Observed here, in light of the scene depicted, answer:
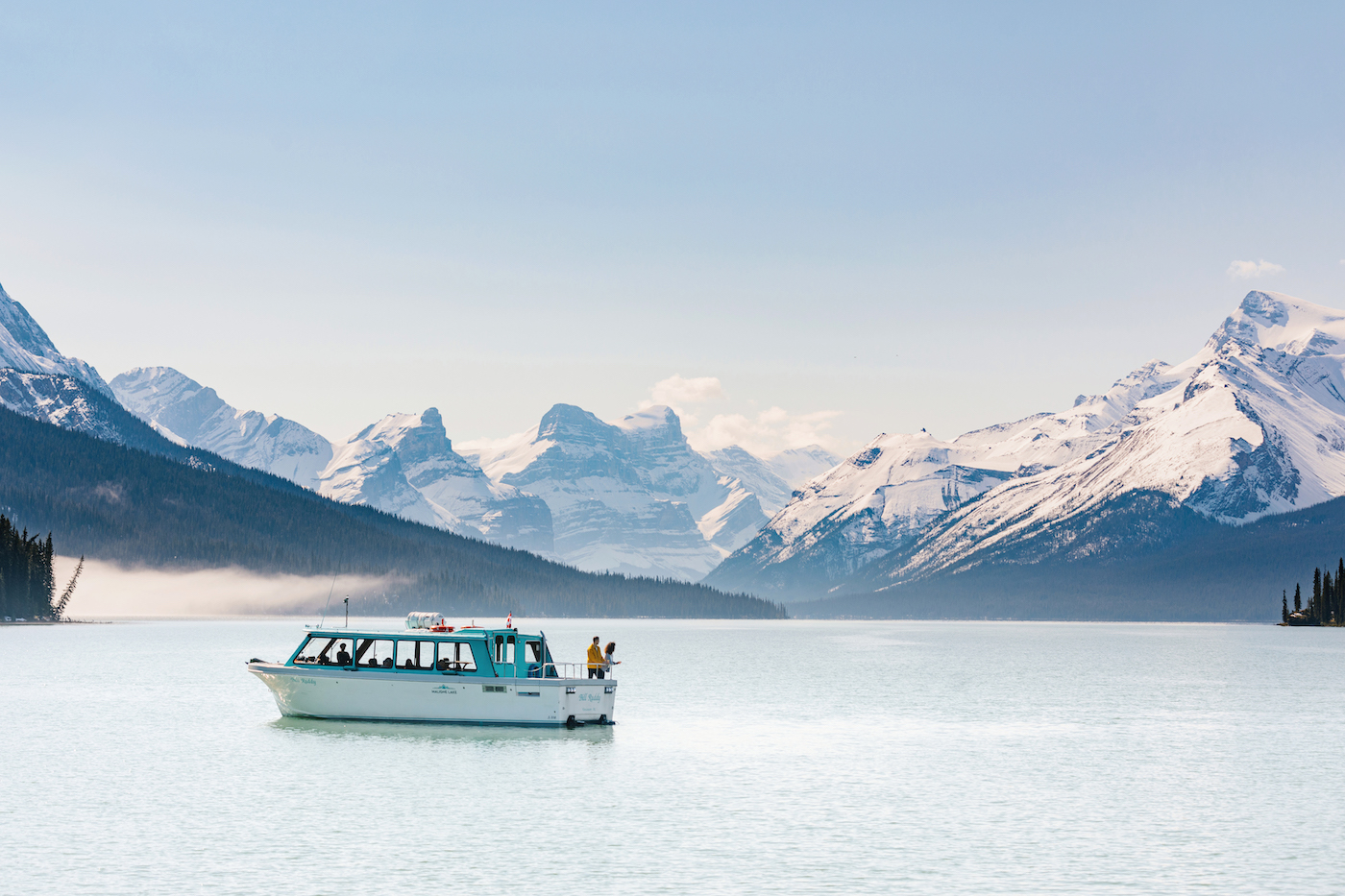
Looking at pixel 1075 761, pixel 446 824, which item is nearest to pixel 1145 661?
pixel 1075 761

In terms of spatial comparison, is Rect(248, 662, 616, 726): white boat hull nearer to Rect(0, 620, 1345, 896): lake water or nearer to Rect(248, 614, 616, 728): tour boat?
Rect(248, 614, 616, 728): tour boat

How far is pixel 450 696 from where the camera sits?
2899 inches

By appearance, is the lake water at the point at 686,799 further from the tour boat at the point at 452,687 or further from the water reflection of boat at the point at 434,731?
the tour boat at the point at 452,687

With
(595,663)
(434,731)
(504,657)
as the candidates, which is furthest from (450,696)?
(595,663)

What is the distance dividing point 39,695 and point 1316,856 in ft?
284

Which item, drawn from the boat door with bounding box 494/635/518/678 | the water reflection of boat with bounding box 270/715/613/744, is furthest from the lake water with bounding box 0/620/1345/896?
the boat door with bounding box 494/635/518/678

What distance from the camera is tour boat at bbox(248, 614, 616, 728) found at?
73.6m

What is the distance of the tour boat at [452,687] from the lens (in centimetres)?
7356

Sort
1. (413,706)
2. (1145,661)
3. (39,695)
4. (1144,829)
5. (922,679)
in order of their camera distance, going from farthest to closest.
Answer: (1145,661) → (922,679) → (39,695) → (413,706) → (1144,829)

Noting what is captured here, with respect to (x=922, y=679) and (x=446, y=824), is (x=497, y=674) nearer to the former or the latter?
(x=446, y=824)

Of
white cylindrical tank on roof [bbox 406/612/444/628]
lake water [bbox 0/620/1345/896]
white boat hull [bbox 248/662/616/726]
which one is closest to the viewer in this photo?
lake water [bbox 0/620/1345/896]

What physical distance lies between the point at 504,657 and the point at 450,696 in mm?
3769

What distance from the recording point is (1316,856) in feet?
143

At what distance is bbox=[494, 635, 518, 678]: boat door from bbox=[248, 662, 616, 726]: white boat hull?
4.37 feet
